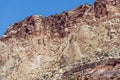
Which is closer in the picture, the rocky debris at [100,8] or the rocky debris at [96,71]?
the rocky debris at [96,71]

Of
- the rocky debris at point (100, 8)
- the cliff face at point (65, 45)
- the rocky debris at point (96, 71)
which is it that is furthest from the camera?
the rocky debris at point (100, 8)

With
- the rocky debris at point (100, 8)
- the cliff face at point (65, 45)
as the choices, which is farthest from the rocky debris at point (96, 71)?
the rocky debris at point (100, 8)

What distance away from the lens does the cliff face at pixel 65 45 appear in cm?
7475

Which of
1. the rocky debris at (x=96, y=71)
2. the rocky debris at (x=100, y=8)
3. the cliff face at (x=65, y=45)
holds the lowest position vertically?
the rocky debris at (x=96, y=71)

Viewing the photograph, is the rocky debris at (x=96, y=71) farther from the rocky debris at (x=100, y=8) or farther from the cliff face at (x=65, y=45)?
the rocky debris at (x=100, y=8)

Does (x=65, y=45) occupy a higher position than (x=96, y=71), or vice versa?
(x=65, y=45)

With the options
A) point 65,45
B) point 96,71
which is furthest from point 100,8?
point 96,71

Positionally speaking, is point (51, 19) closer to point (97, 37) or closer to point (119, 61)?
point (97, 37)

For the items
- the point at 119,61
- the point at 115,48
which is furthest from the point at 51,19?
the point at 119,61

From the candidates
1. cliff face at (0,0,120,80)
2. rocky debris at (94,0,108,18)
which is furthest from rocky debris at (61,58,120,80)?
rocky debris at (94,0,108,18)

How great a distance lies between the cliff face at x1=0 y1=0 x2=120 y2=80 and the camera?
245 ft

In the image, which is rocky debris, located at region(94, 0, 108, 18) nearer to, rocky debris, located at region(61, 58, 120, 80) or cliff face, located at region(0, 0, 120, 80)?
cliff face, located at region(0, 0, 120, 80)

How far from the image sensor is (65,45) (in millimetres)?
89125

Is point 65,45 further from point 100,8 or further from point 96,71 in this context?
point 96,71
